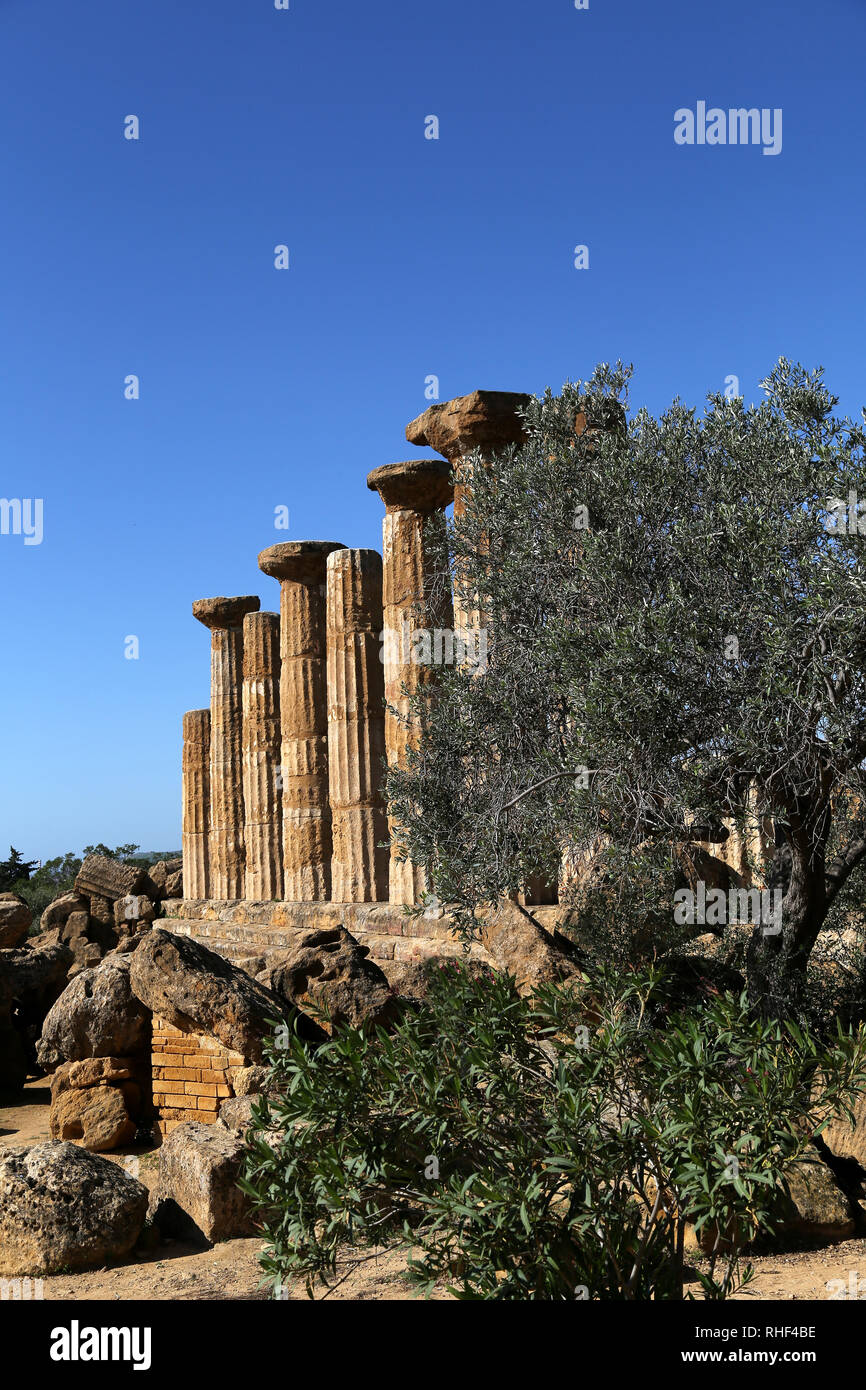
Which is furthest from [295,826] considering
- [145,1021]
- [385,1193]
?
[385,1193]

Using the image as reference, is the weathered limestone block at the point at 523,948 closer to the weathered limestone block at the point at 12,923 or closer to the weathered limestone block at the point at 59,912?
the weathered limestone block at the point at 12,923

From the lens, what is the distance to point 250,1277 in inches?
256

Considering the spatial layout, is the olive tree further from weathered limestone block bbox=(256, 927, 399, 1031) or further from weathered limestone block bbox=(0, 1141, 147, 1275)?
weathered limestone block bbox=(0, 1141, 147, 1275)

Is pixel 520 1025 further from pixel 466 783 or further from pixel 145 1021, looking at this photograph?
pixel 145 1021

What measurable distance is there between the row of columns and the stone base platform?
0.41 metres

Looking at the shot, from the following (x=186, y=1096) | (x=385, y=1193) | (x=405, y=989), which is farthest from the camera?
(x=405, y=989)

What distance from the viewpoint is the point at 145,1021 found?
10.6m

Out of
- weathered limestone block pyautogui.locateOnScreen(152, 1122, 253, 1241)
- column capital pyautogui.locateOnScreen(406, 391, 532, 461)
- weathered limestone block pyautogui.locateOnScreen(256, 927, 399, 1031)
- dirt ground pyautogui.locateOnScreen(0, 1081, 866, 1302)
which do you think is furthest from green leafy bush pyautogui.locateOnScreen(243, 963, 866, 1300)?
column capital pyautogui.locateOnScreen(406, 391, 532, 461)

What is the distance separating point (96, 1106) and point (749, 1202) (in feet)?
24.5

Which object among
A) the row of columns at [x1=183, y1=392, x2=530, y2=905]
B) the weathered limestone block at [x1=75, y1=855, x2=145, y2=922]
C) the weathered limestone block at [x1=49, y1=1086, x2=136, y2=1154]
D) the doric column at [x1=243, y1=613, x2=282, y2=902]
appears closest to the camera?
the weathered limestone block at [x1=49, y1=1086, x2=136, y2=1154]

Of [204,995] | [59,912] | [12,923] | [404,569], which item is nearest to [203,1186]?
[204,995]

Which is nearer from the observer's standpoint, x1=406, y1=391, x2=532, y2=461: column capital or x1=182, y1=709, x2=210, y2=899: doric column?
x1=406, y1=391, x2=532, y2=461: column capital

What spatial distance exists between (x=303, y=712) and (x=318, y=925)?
354 centimetres

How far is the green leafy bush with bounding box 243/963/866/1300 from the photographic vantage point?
434 centimetres
